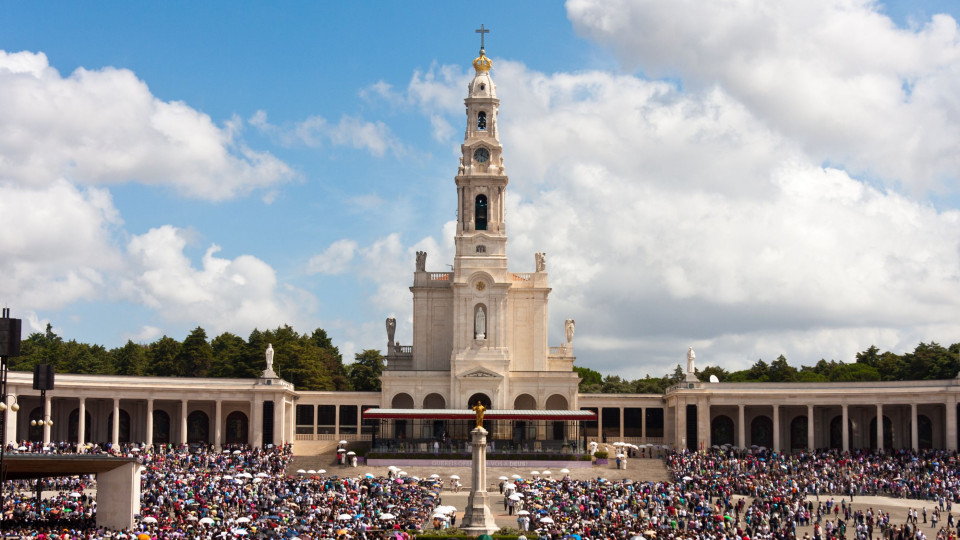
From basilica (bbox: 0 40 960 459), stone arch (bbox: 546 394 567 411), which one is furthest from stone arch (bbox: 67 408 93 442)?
stone arch (bbox: 546 394 567 411)

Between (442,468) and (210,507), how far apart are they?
24.9m

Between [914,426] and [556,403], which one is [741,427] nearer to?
[914,426]

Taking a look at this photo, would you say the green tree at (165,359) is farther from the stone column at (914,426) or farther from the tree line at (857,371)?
the stone column at (914,426)

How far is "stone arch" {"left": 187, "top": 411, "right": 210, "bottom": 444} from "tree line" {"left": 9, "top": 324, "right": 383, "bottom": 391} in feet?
25.9

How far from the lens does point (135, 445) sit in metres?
84.8

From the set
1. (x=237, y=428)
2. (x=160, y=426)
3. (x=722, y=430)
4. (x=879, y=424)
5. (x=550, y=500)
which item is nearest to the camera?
(x=550, y=500)

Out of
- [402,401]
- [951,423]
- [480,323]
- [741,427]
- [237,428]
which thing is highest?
[480,323]

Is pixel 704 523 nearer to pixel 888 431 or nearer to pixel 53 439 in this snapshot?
pixel 888 431

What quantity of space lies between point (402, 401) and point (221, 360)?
1039 inches

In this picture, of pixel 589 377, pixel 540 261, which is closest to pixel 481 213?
pixel 540 261

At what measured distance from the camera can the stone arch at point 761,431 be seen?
94375 millimetres

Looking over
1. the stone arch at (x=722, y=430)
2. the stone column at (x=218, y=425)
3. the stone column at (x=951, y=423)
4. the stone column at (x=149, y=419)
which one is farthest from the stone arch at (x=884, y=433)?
the stone column at (x=149, y=419)

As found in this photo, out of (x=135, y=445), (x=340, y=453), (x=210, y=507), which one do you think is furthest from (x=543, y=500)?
(x=135, y=445)

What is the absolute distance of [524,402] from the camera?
310 feet
